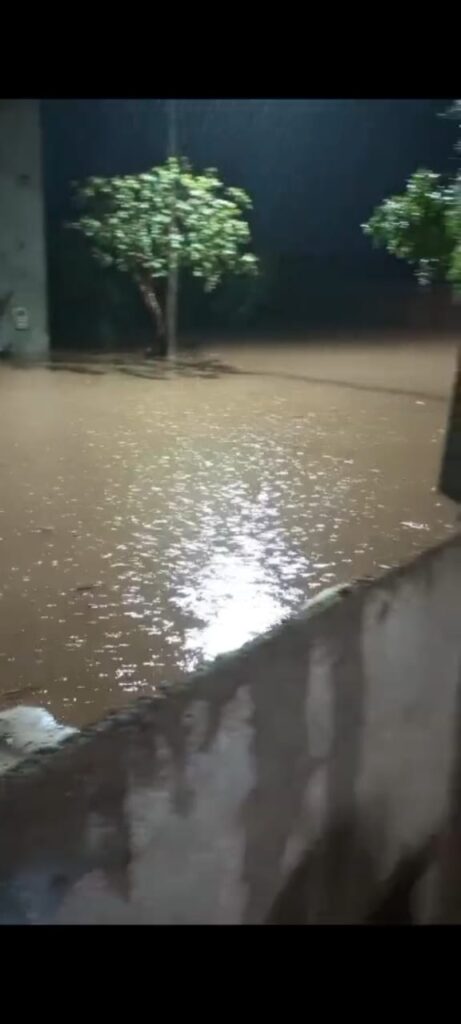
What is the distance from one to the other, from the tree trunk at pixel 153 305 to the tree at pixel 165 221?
0.04 meters

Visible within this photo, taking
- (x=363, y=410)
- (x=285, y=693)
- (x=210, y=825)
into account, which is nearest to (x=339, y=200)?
(x=363, y=410)

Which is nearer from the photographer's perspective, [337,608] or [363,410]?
[337,608]

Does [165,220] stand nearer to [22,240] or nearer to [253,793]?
[22,240]

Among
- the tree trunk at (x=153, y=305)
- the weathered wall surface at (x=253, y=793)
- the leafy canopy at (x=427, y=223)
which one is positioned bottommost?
the weathered wall surface at (x=253, y=793)

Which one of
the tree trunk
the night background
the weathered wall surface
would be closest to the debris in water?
the weathered wall surface

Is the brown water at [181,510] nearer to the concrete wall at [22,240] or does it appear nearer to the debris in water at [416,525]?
the debris in water at [416,525]

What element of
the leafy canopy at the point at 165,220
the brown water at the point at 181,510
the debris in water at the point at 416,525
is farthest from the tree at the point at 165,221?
the debris in water at the point at 416,525

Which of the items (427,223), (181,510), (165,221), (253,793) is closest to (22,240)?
(165,221)

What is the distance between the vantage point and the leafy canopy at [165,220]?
5844 millimetres

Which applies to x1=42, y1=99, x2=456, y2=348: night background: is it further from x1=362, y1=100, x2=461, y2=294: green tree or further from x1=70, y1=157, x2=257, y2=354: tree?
x1=362, y1=100, x2=461, y2=294: green tree

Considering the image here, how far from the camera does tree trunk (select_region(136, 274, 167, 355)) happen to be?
6.27 metres
